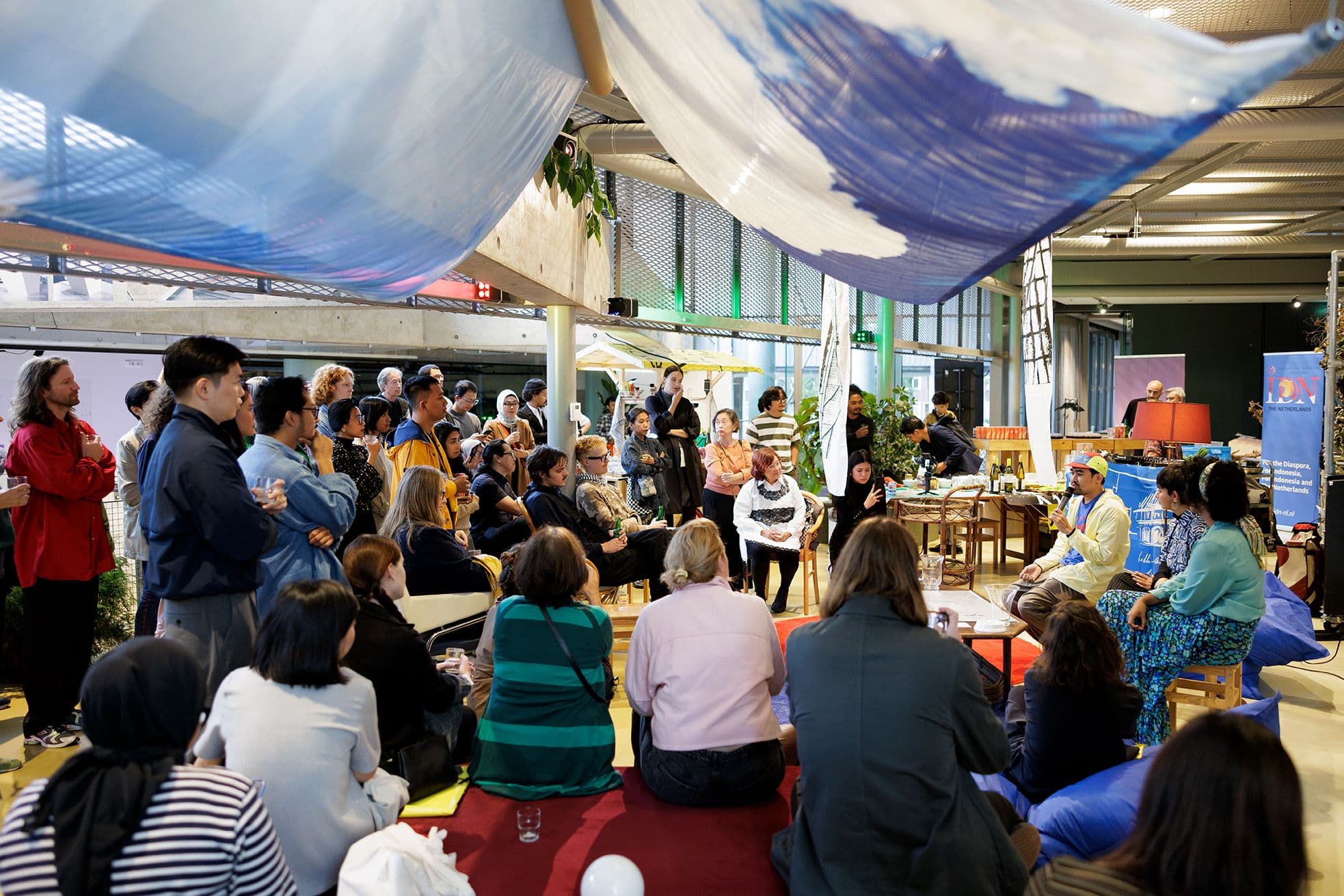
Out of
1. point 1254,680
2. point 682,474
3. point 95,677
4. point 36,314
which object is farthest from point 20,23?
point 36,314

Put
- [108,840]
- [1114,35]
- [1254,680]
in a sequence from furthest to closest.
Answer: [1254,680], [108,840], [1114,35]

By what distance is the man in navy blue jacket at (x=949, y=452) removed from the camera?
30.3ft

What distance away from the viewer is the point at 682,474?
26.0ft

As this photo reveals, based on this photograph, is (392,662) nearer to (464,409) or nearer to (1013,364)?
(464,409)

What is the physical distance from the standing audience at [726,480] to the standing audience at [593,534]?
1.61 m

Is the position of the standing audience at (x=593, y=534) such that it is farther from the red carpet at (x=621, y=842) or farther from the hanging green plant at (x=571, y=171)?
the red carpet at (x=621, y=842)

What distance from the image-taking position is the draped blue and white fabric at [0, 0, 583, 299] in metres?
1.33

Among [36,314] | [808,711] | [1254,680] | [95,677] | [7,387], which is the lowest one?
[1254,680]

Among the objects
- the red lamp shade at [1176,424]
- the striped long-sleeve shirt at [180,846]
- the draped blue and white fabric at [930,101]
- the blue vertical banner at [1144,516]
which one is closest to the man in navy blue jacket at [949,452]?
the red lamp shade at [1176,424]

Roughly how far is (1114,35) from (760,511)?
5.65 meters

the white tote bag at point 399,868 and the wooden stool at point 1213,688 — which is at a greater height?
the white tote bag at point 399,868

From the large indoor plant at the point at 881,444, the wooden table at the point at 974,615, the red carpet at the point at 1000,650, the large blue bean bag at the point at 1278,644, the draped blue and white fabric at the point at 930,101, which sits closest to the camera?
the draped blue and white fabric at the point at 930,101

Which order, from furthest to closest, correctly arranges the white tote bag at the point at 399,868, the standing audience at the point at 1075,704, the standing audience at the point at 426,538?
the standing audience at the point at 426,538
the standing audience at the point at 1075,704
the white tote bag at the point at 399,868

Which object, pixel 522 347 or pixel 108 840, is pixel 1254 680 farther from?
pixel 522 347
